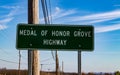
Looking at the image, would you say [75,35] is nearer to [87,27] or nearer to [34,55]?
[87,27]

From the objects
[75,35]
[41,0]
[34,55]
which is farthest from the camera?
[41,0]

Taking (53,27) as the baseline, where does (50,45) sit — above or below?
below

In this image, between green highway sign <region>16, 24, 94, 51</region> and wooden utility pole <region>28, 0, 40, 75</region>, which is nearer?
green highway sign <region>16, 24, 94, 51</region>

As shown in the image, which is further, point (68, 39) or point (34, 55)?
point (34, 55)

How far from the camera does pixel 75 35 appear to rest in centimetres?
650

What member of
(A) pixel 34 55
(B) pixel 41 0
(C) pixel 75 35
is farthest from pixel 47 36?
(B) pixel 41 0

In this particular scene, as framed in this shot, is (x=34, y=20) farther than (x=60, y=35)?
Yes

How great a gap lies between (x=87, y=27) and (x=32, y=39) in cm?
126

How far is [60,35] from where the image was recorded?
650 centimetres

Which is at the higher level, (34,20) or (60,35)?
(34,20)

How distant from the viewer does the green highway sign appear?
6496 millimetres

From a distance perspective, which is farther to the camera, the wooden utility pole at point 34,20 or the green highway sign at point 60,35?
the wooden utility pole at point 34,20

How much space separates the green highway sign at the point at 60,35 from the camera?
21.3ft

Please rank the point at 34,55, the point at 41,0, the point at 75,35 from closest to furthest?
the point at 75,35 < the point at 34,55 < the point at 41,0
